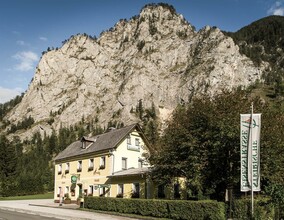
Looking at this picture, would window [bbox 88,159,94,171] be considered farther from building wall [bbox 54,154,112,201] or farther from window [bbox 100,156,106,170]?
window [bbox 100,156,106,170]

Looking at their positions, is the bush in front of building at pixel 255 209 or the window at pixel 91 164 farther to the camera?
the window at pixel 91 164

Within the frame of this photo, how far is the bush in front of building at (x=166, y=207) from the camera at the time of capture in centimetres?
2095

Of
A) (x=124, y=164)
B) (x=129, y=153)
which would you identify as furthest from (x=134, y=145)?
(x=124, y=164)

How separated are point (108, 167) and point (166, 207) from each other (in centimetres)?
1642

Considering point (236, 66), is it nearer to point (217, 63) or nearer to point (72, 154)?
point (217, 63)

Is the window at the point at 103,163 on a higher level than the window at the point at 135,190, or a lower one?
higher

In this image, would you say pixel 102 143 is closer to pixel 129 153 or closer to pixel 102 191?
pixel 129 153

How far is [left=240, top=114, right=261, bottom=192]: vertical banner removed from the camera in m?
18.7

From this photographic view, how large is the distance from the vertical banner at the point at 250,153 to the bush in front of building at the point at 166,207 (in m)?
2.83

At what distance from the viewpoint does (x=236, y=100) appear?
25.6 metres

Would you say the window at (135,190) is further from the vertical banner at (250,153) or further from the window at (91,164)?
the vertical banner at (250,153)

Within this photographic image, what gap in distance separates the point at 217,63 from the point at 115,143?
151073 millimetres

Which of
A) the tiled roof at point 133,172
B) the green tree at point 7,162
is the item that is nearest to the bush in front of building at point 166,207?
the tiled roof at point 133,172

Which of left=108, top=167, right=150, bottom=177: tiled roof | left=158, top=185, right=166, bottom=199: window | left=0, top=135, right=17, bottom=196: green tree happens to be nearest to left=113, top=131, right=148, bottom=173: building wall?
left=108, top=167, right=150, bottom=177: tiled roof
